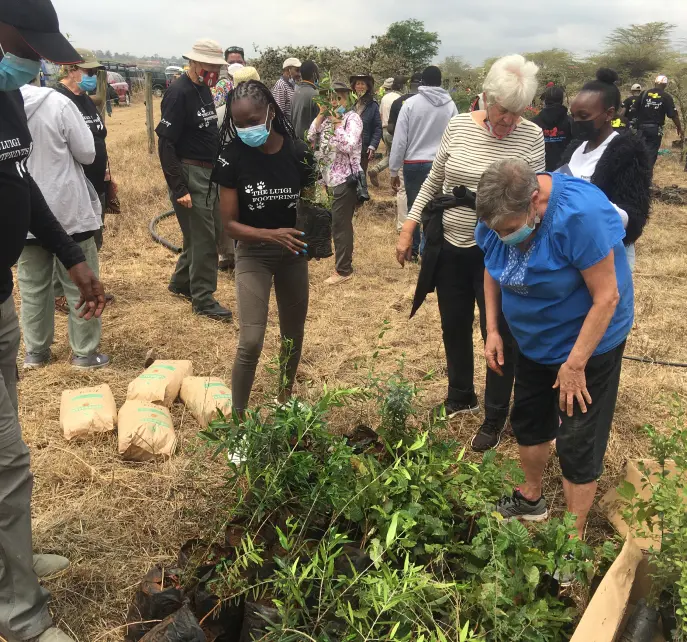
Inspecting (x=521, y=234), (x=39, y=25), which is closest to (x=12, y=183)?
(x=39, y=25)

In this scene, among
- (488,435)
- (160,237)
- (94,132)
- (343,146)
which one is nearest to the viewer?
(488,435)

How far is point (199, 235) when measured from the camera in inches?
198

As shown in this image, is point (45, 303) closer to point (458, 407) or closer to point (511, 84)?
point (458, 407)

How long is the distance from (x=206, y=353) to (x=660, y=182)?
34.6 ft

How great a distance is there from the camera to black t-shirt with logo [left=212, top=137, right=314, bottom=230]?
304 cm

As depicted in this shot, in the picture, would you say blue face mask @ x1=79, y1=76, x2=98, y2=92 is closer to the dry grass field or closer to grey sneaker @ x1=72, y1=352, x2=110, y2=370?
the dry grass field

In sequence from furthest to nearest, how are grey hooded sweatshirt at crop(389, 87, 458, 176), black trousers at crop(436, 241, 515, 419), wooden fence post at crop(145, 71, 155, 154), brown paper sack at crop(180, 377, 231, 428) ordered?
wooden fence post at crop(145, 71, 155, 154) → grey hooded sweatshirt at crop(389, 87, 458, 176) → brown paper sack at crop(180, 377, 231, 428) → black trousers at crop(436, 241, 515, 419)

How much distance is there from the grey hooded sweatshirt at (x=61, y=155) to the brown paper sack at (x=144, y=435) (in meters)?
1.36

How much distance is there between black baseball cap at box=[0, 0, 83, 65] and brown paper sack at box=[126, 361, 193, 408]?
2.01 meters

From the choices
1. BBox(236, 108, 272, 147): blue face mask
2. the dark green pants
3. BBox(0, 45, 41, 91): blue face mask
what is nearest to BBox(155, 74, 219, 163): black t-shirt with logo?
the dark green pants

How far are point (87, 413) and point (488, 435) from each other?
2.18m

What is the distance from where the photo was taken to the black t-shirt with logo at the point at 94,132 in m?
4.47

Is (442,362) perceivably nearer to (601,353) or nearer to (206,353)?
(206,353)

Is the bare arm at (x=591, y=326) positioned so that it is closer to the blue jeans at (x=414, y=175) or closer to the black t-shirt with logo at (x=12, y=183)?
the black t-shirt with logo at (x=12, y=183)
